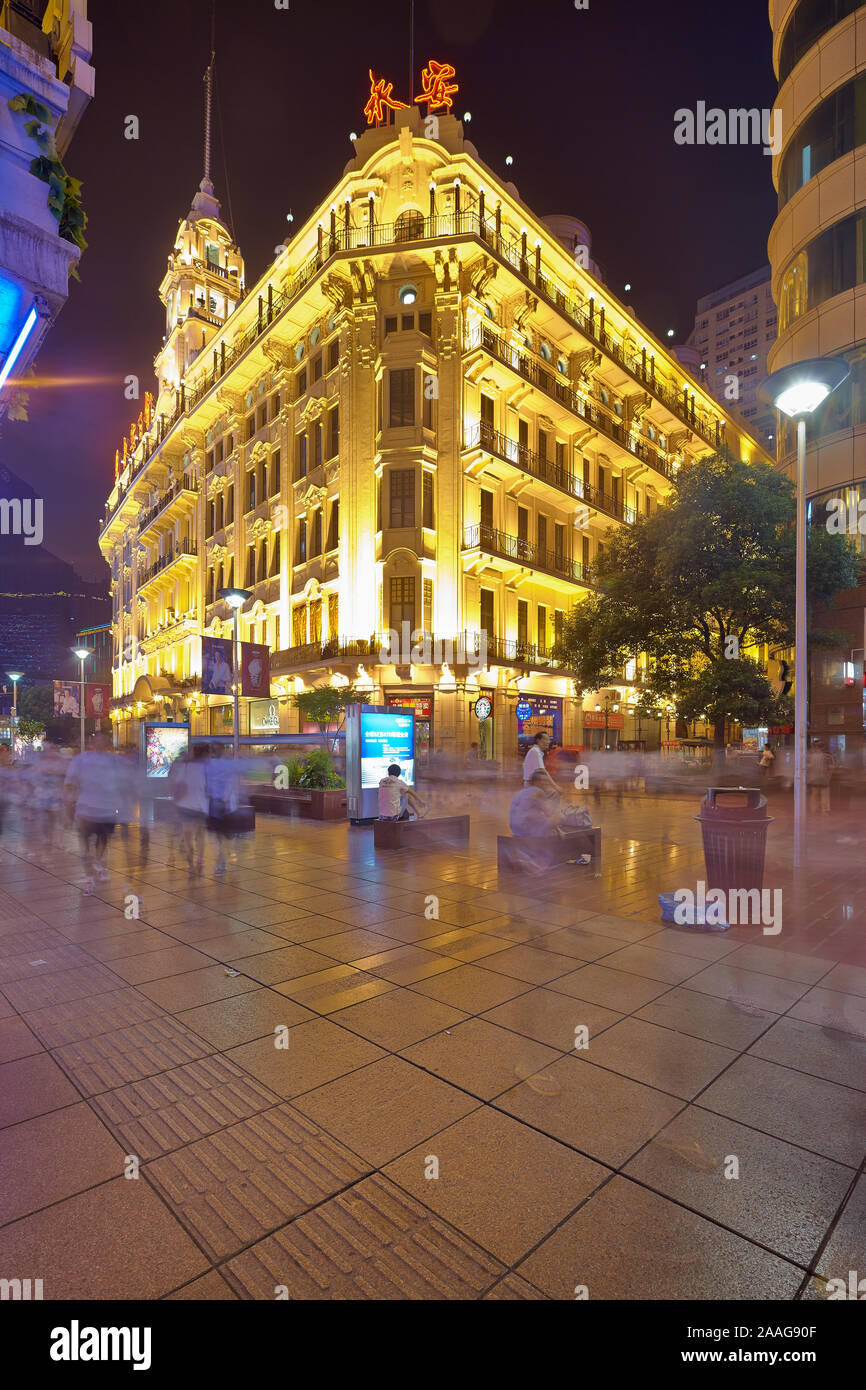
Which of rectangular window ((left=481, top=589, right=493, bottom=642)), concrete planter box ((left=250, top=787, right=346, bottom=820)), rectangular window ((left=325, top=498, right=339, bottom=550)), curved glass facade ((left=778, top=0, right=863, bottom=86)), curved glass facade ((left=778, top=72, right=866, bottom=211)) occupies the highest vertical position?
curved glass facade ((left=778, top=0, right=863, bottom=86))

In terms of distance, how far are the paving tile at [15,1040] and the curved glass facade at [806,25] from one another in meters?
33.7

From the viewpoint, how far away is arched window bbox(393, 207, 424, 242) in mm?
29297

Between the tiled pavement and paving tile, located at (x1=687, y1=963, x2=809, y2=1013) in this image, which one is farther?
paving tile, located at (x1=687, y1=963, x2=809, y2=1013)

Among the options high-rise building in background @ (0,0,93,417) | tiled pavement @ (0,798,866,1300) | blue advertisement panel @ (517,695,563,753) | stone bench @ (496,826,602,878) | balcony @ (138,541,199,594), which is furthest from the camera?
balcony @ (138,541,199,594)

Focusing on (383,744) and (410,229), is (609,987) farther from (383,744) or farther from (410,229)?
(410,229)

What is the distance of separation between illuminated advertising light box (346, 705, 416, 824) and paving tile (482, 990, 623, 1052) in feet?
26.7

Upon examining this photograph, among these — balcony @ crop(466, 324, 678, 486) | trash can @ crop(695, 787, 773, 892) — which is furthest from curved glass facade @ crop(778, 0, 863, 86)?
trash can @ crop(695, 787, 773, 892)

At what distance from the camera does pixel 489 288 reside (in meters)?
30.7

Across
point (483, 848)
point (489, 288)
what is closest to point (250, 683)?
point (483, 848)

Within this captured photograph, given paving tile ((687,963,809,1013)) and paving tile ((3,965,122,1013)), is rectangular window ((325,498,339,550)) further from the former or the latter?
paving tile ((687,963,809,1013))

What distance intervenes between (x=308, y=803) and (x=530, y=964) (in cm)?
1020

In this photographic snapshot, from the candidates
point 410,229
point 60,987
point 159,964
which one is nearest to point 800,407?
point 159,964

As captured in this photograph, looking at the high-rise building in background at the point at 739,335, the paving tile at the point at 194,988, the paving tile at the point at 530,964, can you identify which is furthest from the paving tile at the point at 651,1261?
the high-rise building in background at the point at 739,335

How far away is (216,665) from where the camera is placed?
15.8 meters
